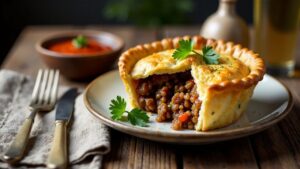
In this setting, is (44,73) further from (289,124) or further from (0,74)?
(289,124)

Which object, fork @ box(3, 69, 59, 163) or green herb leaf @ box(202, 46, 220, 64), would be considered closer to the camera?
fork @ box(3, 69, 59, 163)

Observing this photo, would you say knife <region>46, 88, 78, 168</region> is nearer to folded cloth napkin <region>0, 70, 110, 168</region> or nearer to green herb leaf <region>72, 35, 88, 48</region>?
folded cloth napkin <region>0, 70, 110, 168</region>

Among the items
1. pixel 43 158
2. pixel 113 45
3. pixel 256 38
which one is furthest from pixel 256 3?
pixel 43 158

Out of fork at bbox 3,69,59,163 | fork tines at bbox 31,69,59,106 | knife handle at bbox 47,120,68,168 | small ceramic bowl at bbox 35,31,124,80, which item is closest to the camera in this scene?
knife handle at bbox 47,120,68,168

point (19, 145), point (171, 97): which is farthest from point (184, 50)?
point (19, 145)

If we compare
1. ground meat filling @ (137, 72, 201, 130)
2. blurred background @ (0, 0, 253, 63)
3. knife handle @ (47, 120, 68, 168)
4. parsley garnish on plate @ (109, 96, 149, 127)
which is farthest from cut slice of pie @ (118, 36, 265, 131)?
blurred background @ (0, 0, 253, 63)

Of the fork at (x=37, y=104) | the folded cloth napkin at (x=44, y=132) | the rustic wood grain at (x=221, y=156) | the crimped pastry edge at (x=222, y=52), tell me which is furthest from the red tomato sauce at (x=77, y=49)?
the rustic wood grain at (x=221, y=156)

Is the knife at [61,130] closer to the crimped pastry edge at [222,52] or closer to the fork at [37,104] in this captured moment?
the fork at [37,104]
